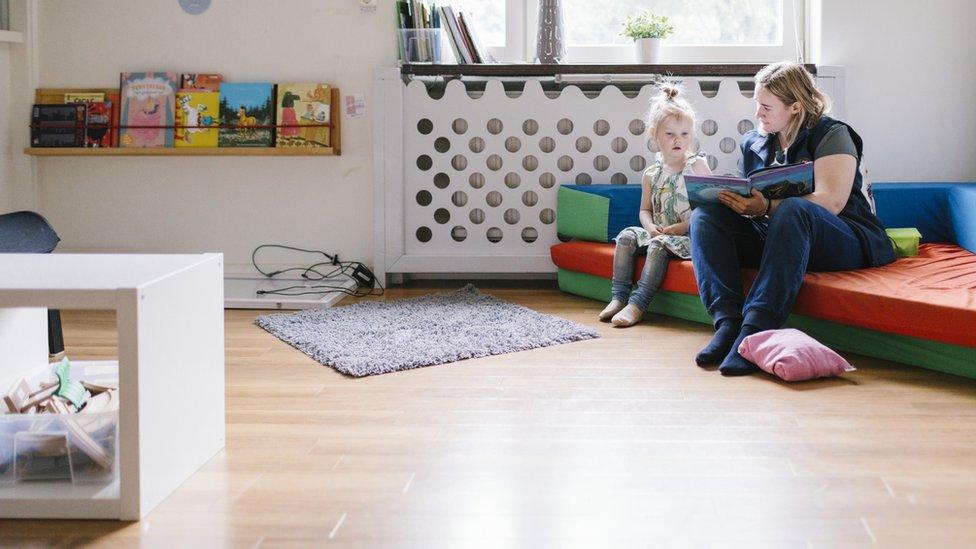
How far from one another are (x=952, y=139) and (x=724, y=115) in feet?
2.66

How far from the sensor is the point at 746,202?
2.40m

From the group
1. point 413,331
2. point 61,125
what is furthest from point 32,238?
point 61,125

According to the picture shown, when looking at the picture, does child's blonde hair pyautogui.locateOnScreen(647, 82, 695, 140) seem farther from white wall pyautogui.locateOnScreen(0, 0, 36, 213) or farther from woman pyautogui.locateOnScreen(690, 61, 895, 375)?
white wall pyautogui.locateOnScreen(0, 0, 36, 213)

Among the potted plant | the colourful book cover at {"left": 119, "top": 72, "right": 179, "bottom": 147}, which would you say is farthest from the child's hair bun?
the colourful book cover at {"left": 119, "top": 72, "right": 179, "bottom": 147}

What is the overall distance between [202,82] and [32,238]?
4.50 ft

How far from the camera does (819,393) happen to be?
2020 millimetres

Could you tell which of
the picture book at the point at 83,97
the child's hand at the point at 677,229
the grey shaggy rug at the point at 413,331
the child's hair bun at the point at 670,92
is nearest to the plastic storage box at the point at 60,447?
the grey shaggy rug at the point at 413,331

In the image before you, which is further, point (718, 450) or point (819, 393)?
point (819, 393)

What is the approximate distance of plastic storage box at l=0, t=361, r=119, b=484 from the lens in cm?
135

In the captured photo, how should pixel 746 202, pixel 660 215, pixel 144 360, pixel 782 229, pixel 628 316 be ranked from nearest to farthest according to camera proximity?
1. pixel 144 360
2. pixel 782 229
3. pixel 746 202
4. pixel 628 316
5. pixel 660 215

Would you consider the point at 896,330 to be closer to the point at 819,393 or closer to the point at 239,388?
the point at 819,393

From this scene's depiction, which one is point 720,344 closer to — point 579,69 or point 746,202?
point 746,202

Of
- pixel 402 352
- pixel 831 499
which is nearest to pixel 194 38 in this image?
pixel 402 352

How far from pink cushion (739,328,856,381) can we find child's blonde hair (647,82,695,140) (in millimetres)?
995
